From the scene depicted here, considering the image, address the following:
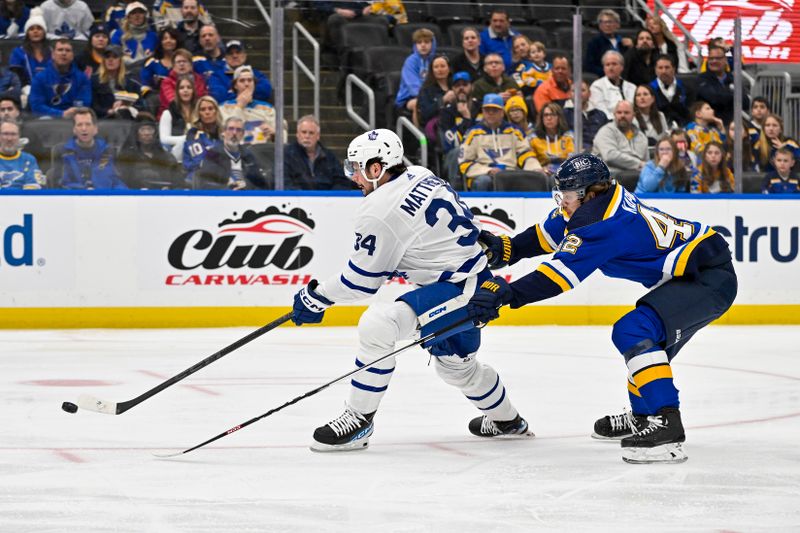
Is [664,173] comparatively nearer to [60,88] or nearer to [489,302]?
[60,88]

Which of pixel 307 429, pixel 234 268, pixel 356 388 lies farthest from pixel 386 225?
pixel 234 268

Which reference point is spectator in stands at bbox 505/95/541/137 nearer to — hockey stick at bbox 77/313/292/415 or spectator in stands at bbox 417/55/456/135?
spectator in stands at bbox 417/55/456/135

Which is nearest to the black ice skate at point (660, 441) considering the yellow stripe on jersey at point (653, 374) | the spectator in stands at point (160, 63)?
the yellow stripe on jersey at point (653, 374)

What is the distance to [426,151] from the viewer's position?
10008mm

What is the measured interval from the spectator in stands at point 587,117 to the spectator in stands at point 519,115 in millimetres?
310

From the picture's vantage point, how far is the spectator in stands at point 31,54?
9.66m

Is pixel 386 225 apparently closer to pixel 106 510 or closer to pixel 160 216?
pixel 106 510

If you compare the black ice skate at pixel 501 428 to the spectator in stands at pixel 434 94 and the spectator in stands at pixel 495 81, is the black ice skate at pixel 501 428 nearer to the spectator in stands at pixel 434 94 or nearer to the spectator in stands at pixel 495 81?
the spectator in stands at pixel 434 94

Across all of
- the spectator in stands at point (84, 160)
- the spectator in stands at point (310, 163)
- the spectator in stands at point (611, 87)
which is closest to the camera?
the spectator in stands at point (84, 160)

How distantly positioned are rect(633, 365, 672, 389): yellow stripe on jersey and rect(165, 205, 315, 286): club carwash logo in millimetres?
5609

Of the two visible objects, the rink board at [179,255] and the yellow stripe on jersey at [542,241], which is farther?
the rink board at [179,255]

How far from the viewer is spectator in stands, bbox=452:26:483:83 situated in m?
10.5

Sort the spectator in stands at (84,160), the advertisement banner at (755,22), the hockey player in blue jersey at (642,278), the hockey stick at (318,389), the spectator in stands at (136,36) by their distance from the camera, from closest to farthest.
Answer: the hockey player in blue jersey at (642,278) → the hockey stick at (318,389) → the spectator in stands at (84,160) → the spectator in stands at (136,36) → the advertisement banner at (755,22)

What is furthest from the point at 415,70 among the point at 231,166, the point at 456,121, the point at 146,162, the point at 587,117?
the point at 146,162
